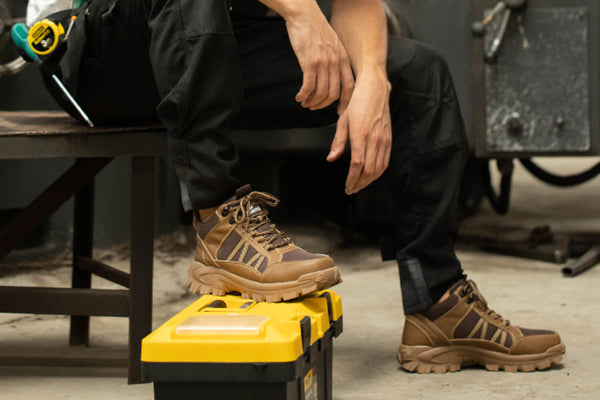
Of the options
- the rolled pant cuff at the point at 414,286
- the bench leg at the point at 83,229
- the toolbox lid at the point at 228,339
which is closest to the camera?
the toolbox lid at the point at 228,339

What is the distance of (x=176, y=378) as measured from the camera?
3.43 feet

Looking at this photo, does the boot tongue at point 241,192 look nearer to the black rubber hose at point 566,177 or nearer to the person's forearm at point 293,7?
the person's forearm at point 293,7

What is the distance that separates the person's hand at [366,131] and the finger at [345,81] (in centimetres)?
1

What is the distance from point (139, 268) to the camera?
1.51m

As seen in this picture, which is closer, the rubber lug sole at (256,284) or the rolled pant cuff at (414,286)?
the rubber lug sole at (256,284)

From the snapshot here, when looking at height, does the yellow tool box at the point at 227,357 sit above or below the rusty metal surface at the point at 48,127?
below

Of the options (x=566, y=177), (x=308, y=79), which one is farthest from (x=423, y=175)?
(x=566, y=177)

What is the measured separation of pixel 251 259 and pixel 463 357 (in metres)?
0.55

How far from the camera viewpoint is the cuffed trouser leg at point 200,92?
128cm

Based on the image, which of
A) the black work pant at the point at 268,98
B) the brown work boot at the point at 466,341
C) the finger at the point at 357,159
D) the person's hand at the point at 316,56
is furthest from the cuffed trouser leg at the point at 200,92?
the brown work boot at the point at 466,341

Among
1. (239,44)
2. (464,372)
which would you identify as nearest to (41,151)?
(239,44)

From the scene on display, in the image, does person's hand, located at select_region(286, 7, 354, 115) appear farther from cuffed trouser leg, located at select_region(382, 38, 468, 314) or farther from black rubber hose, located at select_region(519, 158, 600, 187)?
black rubber hose, located at select_region(519, 158, 600, 187)

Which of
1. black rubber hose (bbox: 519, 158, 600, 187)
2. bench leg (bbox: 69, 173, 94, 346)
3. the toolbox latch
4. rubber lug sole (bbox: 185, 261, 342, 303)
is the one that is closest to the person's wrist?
rubber lug sole (bbox: 185, 261, 342, 303)

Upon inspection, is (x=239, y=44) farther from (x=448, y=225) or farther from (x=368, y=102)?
(x=448, y=225)
